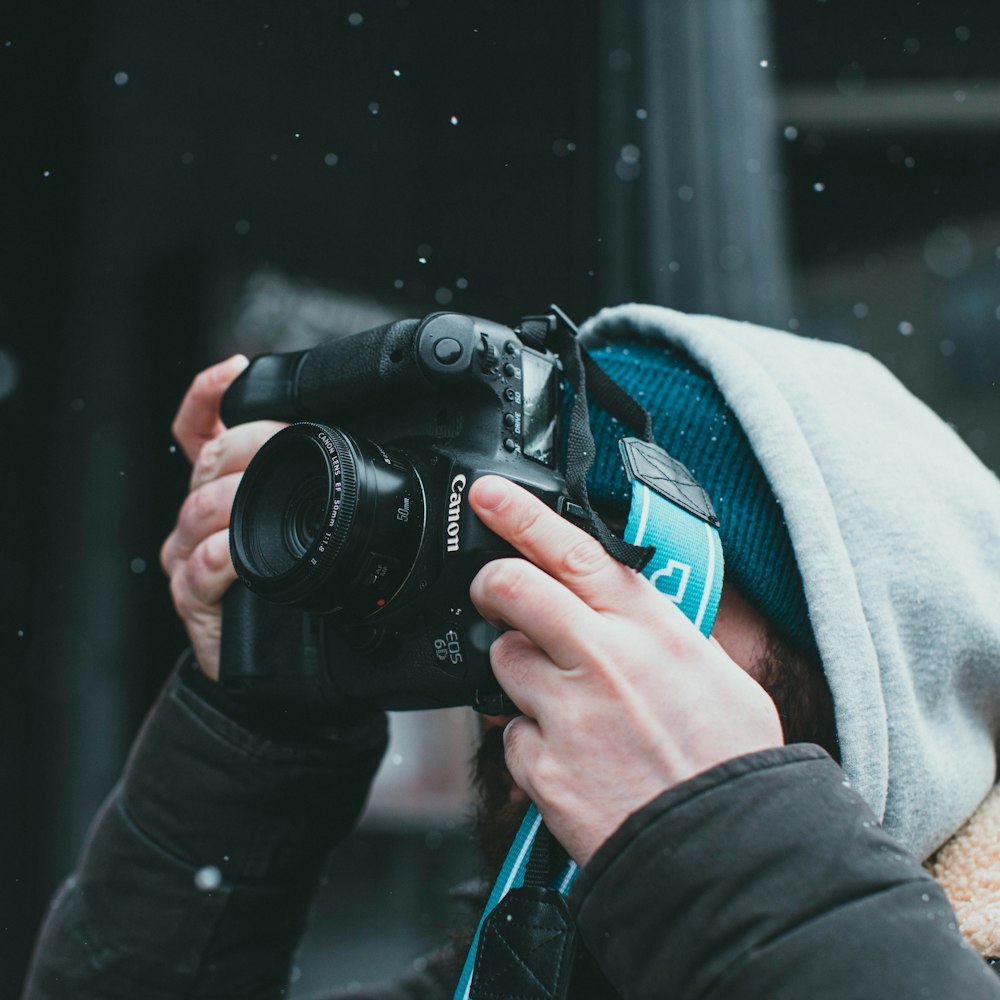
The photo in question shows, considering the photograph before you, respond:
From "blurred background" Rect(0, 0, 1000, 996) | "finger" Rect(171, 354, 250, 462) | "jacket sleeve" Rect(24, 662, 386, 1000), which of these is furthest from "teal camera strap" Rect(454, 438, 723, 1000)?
"blurred background" Rect(0, 0, 1000, 996)

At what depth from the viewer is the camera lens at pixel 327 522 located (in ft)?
1.81

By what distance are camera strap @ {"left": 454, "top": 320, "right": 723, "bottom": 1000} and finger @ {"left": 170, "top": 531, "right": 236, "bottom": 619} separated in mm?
267

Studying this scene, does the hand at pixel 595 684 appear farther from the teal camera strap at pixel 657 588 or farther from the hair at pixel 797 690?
the hair at pixel 797 690

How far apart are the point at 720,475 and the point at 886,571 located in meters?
0.11

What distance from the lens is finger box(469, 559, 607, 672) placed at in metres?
0.50

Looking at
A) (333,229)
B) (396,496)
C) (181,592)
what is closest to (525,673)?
(396,496)

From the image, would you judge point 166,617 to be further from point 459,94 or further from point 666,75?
point 666,75

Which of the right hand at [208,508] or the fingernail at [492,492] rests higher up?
the fingernail at [492,492]

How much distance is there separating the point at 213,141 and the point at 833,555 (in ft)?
4.42

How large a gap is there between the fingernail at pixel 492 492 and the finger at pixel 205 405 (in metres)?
0.28

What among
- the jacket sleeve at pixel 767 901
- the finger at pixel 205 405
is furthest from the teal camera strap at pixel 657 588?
the finger at pixel 205 405

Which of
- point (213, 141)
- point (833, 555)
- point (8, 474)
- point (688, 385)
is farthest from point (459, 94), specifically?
point (833, 555)

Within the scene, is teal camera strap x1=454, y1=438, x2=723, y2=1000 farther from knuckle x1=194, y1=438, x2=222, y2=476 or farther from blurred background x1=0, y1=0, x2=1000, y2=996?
blurred background x1=0, y1=0, x2=1000, y2=996

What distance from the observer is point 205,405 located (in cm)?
79
